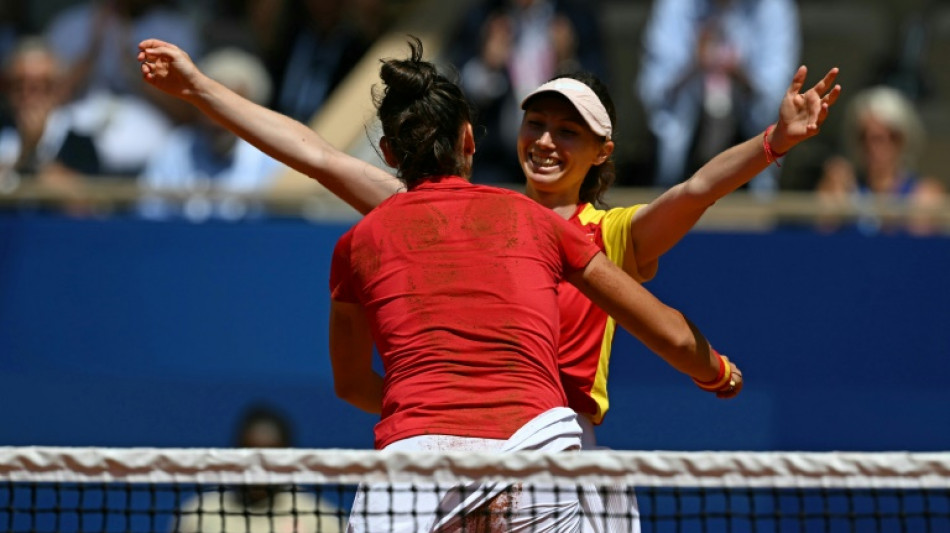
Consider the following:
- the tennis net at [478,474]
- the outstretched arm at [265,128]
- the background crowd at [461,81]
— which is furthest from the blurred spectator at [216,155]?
the tennis net at [478,474]

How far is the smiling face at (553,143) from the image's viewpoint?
174 inches

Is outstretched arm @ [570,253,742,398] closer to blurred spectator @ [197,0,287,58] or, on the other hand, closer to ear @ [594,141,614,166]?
ear @ [594,141,614,166]

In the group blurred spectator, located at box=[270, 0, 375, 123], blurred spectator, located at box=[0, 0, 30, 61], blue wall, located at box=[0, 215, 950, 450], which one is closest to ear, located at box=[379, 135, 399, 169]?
blue wall, located at box=[0, 215, 950, 450]

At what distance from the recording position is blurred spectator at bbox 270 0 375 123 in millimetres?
9617

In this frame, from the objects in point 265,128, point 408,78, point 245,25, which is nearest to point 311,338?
point 245,25

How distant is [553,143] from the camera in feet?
14.5

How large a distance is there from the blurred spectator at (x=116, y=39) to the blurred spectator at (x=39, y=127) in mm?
172

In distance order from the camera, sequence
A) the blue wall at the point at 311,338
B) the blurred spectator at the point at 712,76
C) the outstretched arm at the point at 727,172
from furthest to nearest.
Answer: the blurred spectator at the point at 712,76 → the blue wall at the point at 311,338 → the outstretched arm at the point at 727,172

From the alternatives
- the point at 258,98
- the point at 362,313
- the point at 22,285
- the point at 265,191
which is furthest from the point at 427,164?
the point at 258,98

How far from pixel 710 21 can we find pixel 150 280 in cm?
381

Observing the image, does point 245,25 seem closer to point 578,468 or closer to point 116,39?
point 116,39

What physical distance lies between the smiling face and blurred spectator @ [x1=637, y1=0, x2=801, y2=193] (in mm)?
4530

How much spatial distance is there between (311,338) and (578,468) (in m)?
4.48

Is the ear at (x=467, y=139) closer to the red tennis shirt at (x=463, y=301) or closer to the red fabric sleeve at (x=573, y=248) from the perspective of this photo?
the red tennis shirt at (x=463, y=301)
